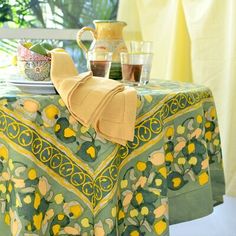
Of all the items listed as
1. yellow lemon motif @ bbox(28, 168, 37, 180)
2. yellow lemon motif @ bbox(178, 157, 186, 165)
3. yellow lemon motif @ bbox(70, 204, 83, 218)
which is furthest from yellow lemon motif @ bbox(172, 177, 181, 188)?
yellow lemon motif @ bbox(28, 168, 37, 180)

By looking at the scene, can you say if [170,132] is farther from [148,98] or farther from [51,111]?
[51,111]

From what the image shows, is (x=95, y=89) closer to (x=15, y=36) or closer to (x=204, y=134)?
(x=204, y=134)

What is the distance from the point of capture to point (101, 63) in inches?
45.0

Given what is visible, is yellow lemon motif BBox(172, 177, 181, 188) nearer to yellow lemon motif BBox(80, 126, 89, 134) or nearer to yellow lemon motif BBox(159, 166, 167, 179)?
yellow lemon motif BBox(159, 166, 167, 179)

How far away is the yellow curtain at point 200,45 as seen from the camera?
5.27 ft

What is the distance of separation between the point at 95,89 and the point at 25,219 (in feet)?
1.01

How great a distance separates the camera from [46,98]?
876 mm

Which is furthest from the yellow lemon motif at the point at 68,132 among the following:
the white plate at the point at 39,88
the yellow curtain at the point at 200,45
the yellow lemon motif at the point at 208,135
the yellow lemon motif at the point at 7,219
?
the yellow curtain at the point at 200,45

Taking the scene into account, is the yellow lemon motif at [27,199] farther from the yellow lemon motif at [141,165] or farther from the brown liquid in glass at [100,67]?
the brown liquid in glass at [100,67]

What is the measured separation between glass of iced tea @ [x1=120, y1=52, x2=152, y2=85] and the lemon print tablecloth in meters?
0.15

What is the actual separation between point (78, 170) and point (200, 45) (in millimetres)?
978

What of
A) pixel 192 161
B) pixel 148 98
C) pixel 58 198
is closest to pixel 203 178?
pixel 192 161

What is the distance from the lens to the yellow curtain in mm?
1606

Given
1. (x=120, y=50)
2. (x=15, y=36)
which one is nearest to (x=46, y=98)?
(x=120, y=50)
